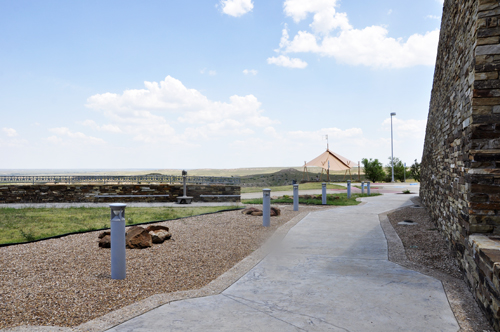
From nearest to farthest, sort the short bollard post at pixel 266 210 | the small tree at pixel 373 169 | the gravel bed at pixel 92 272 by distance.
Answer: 1. the gravel bed at pixel 92 272
2. the short bollard post at pixel 266 210
3. the small tree at pixel 373 169

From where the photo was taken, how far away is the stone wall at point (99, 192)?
1655 cm

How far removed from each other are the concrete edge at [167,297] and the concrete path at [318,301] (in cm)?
11

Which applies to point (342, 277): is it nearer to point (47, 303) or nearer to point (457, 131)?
point (457, 131)

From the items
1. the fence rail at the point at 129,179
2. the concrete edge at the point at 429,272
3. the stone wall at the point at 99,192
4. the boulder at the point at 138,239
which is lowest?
the concrete edge at the point at 429,272

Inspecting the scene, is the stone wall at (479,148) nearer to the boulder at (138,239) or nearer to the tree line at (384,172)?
the boulder at (138,239)

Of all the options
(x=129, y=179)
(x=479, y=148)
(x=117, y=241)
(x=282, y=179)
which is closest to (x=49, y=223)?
(x=117, y=241)

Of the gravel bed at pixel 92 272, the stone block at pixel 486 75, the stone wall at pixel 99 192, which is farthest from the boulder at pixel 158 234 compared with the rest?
the stone wall at pixel 99 192

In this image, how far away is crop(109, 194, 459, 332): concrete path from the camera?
3406 millimetres

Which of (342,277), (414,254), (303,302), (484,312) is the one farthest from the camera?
(414,254)

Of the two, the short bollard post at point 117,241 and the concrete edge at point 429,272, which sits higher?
the short bollard post at point 117,241

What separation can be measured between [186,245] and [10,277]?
303cm

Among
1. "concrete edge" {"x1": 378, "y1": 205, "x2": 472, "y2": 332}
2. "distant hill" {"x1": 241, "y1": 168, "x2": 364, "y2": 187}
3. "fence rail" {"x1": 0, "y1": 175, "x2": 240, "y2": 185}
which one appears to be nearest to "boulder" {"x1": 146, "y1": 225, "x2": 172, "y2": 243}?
"concrete edge" {"x1": 378, "y1": 205, "x2": 472, "y2": 332}

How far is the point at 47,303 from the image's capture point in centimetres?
394

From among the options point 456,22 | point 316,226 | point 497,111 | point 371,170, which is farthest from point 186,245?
point 371,170
